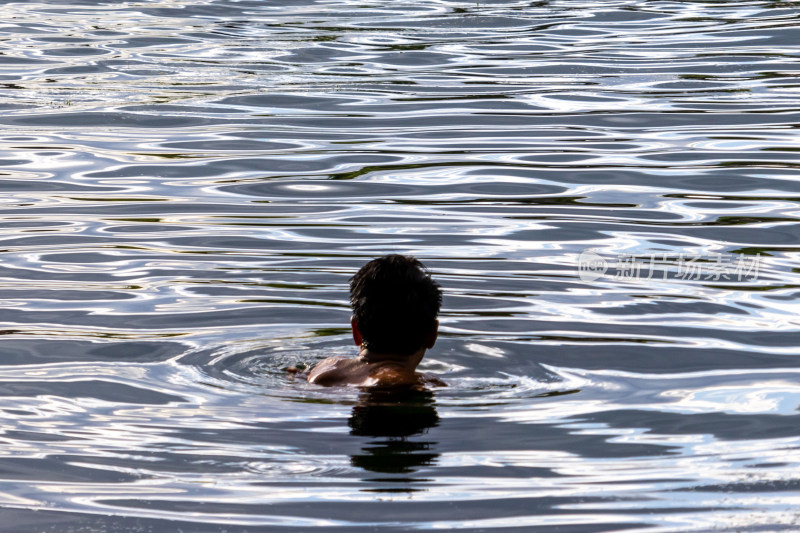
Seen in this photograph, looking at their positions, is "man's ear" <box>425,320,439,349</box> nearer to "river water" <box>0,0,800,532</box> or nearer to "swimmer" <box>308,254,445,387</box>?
"swimmer" <box>308,254,445,387</box>

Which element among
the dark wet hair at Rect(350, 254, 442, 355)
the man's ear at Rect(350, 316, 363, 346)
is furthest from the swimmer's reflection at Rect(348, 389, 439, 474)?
the man's ear at Rect(350, 316, 363, 346)

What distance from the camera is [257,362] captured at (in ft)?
22.0

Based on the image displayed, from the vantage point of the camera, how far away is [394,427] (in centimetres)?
562

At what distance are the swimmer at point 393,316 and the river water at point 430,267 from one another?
0.76 feet

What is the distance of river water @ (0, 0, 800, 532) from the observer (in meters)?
4.94

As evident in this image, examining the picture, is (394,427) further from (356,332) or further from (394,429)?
(356,332)

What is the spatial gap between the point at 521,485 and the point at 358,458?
2.18ft

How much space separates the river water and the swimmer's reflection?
0.02 m

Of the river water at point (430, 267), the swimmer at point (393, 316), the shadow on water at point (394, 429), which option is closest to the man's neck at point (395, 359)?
the swimmer at point (393, 316)

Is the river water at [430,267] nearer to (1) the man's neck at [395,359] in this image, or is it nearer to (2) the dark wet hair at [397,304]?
(1) the man's neck at [395,359]

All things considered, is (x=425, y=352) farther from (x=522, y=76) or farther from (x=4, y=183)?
(x=522, y=76)

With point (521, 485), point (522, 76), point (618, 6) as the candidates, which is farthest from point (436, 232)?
point (618, 6)

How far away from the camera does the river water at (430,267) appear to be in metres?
4.94

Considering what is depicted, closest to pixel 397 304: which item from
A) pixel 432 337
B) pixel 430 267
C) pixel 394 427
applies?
pixel 432 337
